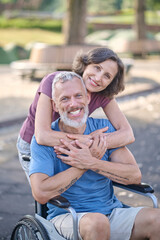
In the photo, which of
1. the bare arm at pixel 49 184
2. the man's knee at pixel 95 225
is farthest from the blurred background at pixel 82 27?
the man's knee at pixel 95 225

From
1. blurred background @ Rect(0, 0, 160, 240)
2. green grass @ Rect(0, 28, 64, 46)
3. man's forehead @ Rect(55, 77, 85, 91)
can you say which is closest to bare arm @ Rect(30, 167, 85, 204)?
man's forehead @ Rect(55, 77, 85, 91)

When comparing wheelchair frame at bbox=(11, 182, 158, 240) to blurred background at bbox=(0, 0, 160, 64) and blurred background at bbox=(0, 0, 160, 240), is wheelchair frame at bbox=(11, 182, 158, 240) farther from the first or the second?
blurred background at bbox=(0, 0, 160, 64)

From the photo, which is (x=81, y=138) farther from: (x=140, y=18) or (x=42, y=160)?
(x=140, y=18)

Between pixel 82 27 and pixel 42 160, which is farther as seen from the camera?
pixel 82 27

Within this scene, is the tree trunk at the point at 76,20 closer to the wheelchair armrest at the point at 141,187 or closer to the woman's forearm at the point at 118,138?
the woman's forearm at the point at 118,138

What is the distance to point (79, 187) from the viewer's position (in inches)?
113

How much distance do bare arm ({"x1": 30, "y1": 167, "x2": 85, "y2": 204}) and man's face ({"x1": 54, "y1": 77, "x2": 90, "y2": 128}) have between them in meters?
0.34

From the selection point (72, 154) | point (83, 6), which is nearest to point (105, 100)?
point (72, 154)

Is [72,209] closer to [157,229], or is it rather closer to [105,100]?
[157,229]

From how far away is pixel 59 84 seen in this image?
9.57 ft

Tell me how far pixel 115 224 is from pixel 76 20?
11.0m

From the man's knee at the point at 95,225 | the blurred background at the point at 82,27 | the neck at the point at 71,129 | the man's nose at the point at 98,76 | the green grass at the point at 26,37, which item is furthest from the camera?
the green grass at the point at 26,37

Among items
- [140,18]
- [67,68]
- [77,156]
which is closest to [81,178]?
[77,156]

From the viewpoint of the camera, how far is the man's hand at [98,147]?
2.91 m
